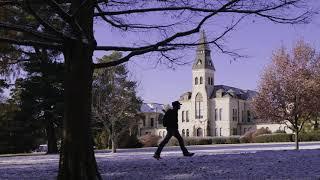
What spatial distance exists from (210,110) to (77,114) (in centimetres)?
8825

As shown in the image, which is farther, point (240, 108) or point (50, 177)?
point (240, 108)

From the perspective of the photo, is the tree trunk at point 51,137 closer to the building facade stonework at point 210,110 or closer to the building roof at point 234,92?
the building facade stonework at point 210,110

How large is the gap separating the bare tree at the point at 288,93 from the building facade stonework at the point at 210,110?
6224 cm

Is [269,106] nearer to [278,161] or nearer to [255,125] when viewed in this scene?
[278,161]

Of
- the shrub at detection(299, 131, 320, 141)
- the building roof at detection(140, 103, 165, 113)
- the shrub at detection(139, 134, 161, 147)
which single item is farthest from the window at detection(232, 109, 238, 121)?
the shrub at detection(299, 131, 320, 141)

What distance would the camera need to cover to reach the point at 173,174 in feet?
31.7

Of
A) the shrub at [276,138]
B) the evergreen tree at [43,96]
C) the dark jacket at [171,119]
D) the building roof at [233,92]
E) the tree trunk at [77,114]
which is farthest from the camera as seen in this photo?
the building roof at [233,92]

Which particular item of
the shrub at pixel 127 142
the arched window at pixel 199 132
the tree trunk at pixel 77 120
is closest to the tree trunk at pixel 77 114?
the tree trunk at pixel 77 120

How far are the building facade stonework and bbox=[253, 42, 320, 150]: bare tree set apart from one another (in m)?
62.2

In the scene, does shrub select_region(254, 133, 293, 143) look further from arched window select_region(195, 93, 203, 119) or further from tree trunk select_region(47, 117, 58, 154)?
arched window select_region(195, 93, 203, 119)

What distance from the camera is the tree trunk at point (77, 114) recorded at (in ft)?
26.1

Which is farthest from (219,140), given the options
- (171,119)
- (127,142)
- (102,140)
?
(171,119)

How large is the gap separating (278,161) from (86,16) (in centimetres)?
526

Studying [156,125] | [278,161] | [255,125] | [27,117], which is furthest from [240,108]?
[278,161]
